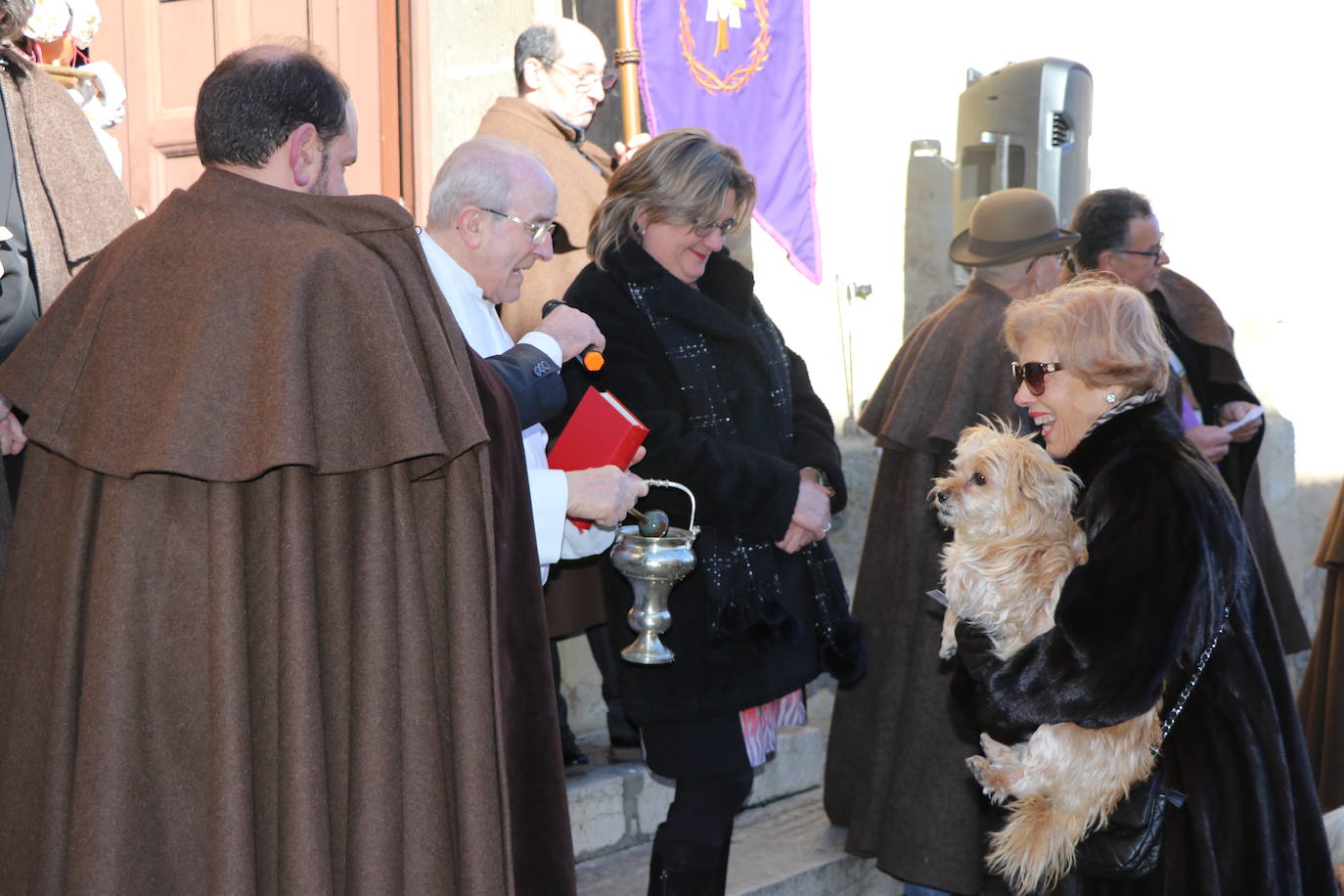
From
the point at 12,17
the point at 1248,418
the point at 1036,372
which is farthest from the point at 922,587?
the point at 12,17

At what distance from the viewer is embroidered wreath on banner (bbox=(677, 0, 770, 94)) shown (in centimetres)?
538

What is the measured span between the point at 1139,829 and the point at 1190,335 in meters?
3.10

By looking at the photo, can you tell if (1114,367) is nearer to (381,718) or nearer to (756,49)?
(381,718)

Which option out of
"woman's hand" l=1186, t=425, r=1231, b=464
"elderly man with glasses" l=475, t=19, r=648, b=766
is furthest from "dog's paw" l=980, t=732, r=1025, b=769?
"woman's hand" l=1186, t=425, r=1231, b=464

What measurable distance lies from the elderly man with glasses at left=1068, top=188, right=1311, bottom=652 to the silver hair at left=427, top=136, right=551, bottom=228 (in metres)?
2.91

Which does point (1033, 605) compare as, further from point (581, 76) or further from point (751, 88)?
point (751, 88)

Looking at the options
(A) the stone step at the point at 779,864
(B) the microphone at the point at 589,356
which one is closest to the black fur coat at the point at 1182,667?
(B) the microphone at the point at 589,356

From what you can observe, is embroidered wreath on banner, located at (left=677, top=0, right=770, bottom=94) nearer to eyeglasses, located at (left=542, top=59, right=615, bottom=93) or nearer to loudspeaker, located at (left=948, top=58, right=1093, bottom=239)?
eyeglasses, located at (left=542, top=59, right=615, bottom=93)

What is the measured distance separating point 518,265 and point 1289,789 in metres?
1.98

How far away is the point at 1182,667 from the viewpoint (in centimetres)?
277

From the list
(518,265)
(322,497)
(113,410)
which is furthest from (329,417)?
(518,265)

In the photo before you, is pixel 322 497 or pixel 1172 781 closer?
pixel 322 497

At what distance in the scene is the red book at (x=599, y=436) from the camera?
122 inches

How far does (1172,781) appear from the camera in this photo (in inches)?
111
